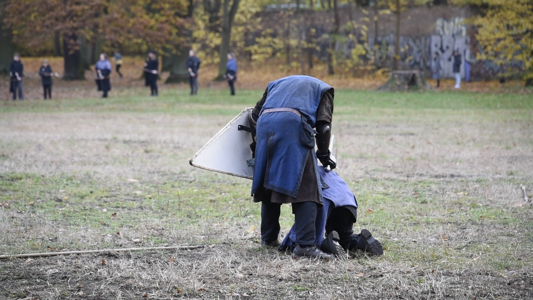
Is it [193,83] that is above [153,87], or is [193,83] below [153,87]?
above

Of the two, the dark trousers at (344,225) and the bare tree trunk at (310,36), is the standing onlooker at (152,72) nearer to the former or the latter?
the bare tree trunk at (310,36)

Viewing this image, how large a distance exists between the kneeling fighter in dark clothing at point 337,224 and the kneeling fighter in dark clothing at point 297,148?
0.40 feet

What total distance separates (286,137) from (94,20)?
29.1 m

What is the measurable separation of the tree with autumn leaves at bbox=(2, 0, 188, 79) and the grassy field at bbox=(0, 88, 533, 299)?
16.7m

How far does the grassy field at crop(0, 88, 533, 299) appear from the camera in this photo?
4.81m

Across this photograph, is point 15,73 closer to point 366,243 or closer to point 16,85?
point 16,85

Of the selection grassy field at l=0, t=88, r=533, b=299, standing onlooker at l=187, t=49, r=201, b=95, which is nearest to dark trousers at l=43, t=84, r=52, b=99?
standing onlooker at l=187, t=49, r=201, b=95

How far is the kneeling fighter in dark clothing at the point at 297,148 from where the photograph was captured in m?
5.23

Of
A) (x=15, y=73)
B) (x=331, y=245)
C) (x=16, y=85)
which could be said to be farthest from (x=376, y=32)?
(x=331, y=245)

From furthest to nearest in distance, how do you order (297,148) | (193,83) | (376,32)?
(376,32) < (193,83) < (297,148)

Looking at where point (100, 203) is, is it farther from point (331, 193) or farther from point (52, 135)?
point (52, 135)

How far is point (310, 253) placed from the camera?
17.6ft

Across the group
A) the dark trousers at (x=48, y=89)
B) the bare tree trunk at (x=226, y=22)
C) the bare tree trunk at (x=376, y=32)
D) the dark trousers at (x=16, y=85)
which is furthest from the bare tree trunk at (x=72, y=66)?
the bare tree trunk at (x=376, y=32)

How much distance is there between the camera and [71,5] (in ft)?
105
